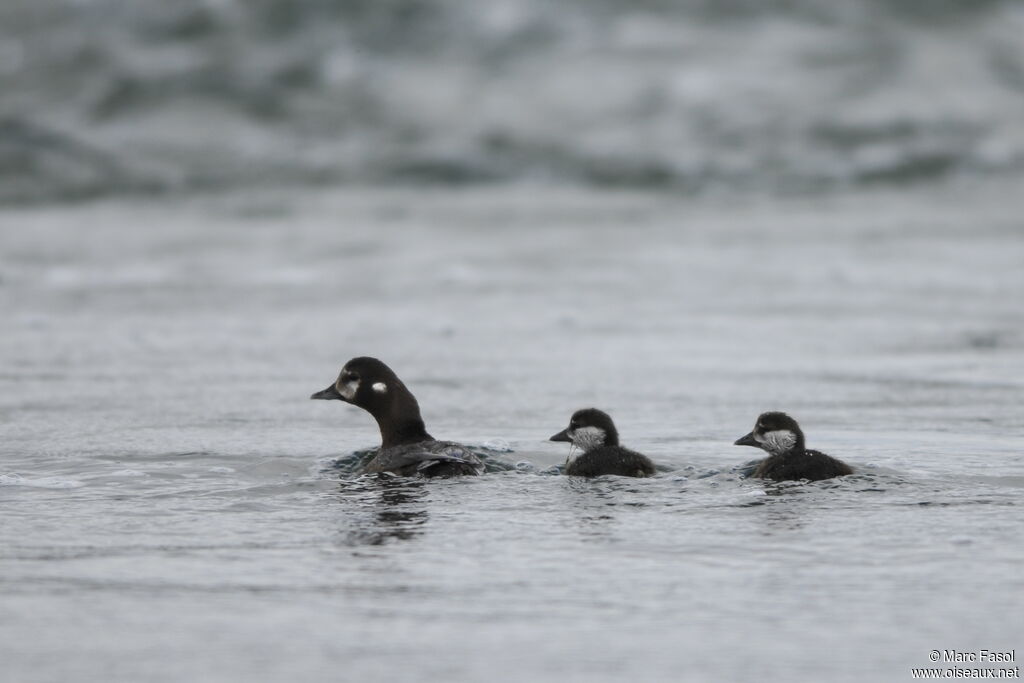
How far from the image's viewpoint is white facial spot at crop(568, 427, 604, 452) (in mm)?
8172

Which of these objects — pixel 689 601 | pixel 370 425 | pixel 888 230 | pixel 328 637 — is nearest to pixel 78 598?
pixel 328 637

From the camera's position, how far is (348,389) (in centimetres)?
884

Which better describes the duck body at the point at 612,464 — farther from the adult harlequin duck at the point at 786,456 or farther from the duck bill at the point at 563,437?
the adult harlequin duck at the point at 786,456

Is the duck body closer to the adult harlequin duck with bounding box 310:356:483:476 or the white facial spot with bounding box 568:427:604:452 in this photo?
the white facial spot with bounding box 568:427:604:452

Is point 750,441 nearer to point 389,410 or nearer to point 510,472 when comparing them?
point 510,472

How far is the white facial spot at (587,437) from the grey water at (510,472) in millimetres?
311

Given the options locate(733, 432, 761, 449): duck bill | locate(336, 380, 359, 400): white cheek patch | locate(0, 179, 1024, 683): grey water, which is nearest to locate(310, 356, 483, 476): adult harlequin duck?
locate(336, 380, 359, 400): white cheek patch

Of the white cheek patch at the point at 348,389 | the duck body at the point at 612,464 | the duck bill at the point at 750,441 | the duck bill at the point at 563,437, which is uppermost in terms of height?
the white cheek patch at the point at 348,389

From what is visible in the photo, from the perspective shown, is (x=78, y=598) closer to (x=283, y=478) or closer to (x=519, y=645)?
(x=519, y=645)

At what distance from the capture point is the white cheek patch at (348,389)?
880cm

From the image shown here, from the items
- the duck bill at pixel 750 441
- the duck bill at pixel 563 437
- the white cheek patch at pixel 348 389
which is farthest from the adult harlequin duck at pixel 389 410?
the duck bill at pixel 750 441

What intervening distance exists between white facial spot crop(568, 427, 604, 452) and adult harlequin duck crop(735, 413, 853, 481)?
28.2 inches

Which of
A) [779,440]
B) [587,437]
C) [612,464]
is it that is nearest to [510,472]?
[587,437]

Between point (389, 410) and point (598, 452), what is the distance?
1.33 m
